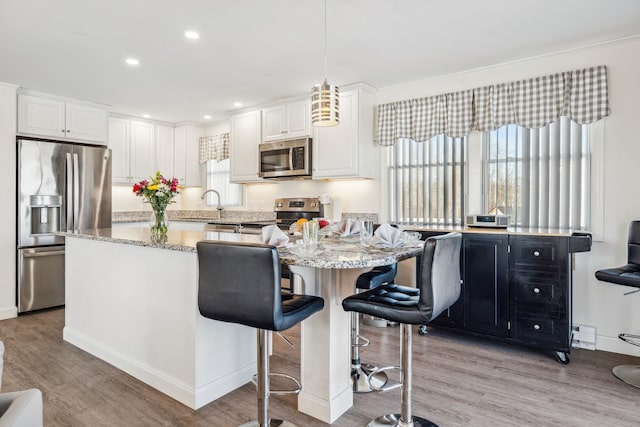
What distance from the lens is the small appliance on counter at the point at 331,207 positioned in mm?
4562

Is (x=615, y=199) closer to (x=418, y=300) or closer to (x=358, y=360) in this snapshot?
(x=418, y=300)

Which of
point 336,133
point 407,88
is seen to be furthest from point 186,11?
point 407,88

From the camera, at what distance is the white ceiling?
8.46 feet

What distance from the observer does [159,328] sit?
2.44m

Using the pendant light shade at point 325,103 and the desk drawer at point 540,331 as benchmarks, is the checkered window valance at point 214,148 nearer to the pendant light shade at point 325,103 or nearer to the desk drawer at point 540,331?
the pendant light shade at point 325,103

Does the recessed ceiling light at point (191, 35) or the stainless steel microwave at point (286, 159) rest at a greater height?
the recessed ceiling light at point (191, 35)

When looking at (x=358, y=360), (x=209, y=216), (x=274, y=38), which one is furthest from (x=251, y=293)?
(x=209, y=216)

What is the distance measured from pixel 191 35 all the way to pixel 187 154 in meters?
3.36

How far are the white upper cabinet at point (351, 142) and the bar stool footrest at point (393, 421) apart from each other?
2585mm

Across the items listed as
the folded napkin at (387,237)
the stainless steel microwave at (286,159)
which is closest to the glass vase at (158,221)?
the folded napkin at (387,237)

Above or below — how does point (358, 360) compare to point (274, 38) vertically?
below

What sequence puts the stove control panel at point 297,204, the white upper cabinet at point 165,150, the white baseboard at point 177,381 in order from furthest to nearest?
the white upper cabinet at point 165,150, the stove control panel at point 297,204, the white baseboard at point 177,381

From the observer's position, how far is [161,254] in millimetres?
2406

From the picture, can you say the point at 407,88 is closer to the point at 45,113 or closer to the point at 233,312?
the point at 233,312
